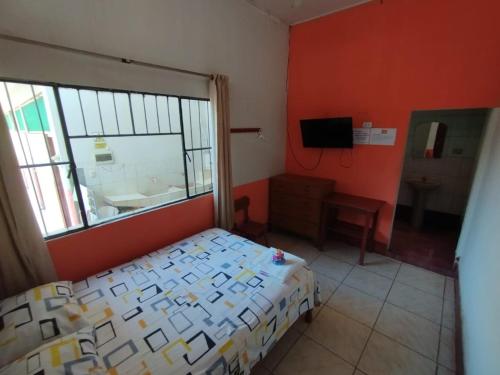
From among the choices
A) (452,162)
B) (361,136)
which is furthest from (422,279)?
(452,162)

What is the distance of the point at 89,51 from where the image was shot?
1606mm

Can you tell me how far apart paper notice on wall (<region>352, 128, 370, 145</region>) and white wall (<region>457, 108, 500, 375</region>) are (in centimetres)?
113

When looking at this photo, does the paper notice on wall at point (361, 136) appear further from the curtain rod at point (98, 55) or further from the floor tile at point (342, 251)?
the curtain rod at point (98, 55)

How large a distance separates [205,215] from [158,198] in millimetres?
734

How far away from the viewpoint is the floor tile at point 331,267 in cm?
261

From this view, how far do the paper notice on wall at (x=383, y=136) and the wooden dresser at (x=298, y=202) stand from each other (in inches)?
30.0

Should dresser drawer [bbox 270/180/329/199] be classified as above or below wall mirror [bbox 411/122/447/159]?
below

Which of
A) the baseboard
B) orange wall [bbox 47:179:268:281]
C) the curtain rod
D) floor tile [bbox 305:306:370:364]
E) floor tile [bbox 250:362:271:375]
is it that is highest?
the curtain rod

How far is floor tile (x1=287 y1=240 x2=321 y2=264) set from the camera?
2.99 metres

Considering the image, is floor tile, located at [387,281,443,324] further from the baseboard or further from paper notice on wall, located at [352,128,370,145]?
paper notice on wall, located at [352,128,370,145]

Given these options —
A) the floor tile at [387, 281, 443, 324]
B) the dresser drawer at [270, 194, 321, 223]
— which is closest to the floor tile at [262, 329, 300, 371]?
the floor tile at [387, 281, 443, 324]

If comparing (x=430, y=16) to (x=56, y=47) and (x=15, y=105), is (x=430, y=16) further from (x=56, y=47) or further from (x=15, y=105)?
(x=15, y=105)

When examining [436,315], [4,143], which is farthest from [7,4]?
[436,315]

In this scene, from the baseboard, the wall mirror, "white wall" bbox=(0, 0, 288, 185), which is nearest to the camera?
"white wall" bbox=(0, 0, 288, 185)
